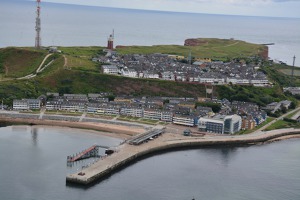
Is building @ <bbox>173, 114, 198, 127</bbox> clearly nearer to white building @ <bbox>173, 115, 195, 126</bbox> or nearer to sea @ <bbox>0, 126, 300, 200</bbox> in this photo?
white building @ <bbox>173, 115, 195, 126</bbox>

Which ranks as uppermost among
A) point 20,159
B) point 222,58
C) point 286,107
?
point 222,58

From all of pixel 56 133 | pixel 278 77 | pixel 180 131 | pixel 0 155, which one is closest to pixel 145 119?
pixel 180 131

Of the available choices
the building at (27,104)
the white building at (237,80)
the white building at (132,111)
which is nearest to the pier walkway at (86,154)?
the white building at (132,111)

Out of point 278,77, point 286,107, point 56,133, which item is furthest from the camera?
point 278,77

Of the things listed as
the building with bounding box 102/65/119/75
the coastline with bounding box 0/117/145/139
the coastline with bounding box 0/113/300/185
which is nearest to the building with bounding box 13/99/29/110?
the coastline with bounding box 0/113/300/185

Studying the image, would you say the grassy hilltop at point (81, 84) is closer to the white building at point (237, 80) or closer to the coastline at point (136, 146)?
the white building at point (237, 80)

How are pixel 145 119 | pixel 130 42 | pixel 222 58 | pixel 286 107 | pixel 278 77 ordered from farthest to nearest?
pixel 130 42 → pixel 222 58 → pixel 278 77 → pixel 286 107 → pixel 145 119

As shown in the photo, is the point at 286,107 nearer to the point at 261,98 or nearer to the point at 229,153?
the point at 261,98
